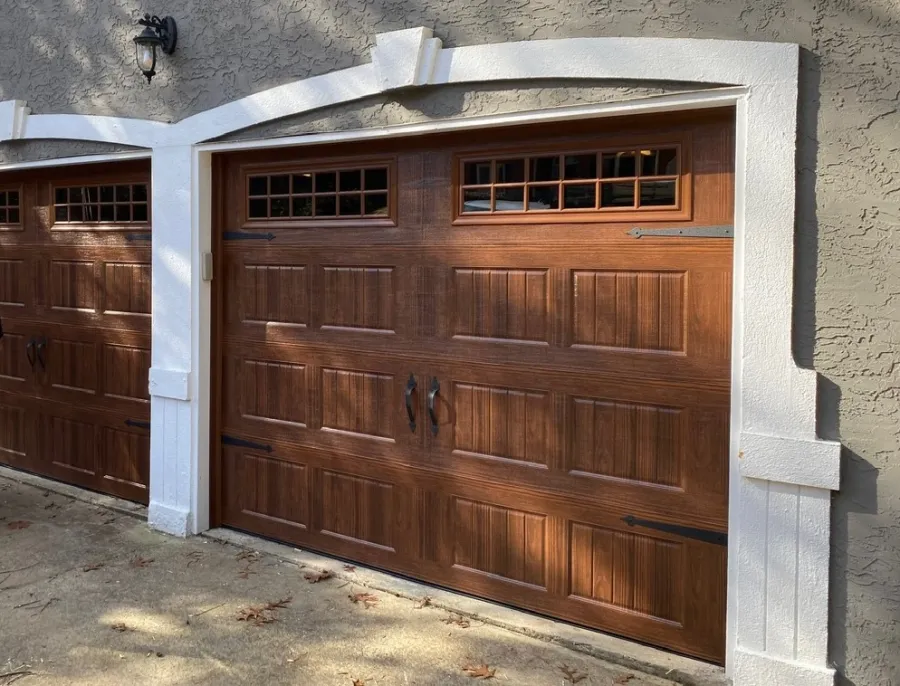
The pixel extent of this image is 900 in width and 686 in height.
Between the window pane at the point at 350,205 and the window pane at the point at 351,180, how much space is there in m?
0.05

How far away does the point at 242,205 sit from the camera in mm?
4945

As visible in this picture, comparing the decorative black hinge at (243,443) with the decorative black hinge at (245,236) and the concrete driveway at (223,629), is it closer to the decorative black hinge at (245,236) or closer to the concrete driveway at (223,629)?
the concrete driveway at (223,629)

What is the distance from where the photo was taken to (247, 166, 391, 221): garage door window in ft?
14.5

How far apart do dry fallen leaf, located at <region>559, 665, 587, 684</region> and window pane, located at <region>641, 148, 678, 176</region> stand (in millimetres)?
2070

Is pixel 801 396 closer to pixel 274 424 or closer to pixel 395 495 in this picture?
pixel 395 495

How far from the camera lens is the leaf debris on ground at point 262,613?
3.94m

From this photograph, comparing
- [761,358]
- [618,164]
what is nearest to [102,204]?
[618,164]

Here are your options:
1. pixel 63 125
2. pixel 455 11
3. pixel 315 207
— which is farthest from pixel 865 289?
pixel 63 125

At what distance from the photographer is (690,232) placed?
3459mm

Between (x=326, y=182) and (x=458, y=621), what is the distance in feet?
7.74

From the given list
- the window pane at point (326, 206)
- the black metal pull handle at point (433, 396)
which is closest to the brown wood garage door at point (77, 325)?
the window pane at point (326, 206)

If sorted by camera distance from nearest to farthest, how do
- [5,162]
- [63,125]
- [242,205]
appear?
[242,205], [63,125], [5,162]

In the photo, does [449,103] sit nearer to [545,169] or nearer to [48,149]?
[545,169]

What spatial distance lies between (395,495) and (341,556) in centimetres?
54
